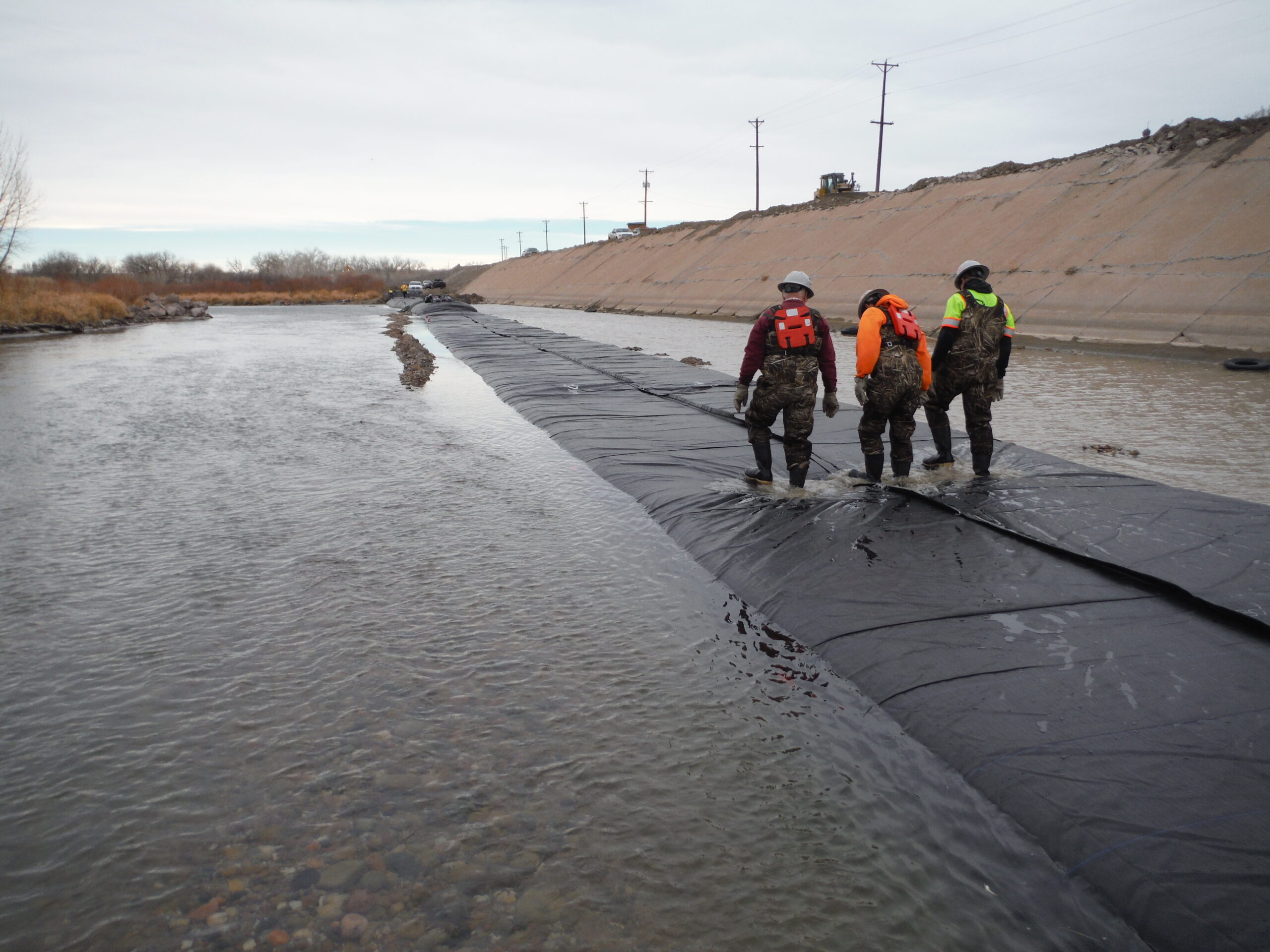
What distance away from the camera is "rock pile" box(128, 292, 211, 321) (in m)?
43.6

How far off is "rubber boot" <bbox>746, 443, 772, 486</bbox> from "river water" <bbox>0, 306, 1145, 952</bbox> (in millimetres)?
1301

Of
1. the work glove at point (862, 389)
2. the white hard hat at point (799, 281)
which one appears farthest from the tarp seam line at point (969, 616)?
the white hard hat at point (799, 281)

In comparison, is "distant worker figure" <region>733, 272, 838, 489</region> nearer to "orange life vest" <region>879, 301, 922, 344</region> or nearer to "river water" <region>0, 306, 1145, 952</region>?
"orange life vest" <region>879, 301, 922, 344</region>

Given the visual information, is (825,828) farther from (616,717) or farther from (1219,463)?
(1219,463)

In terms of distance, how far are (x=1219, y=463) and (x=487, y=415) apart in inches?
363

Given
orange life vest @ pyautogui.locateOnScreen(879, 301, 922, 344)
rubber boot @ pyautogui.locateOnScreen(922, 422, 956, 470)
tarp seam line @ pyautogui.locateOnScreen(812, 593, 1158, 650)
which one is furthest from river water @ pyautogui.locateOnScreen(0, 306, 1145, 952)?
rubber boot @ pyautogui.locateOnScreen(922, 422, 956, 470)

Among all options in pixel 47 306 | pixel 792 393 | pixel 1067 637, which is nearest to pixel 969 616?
pixel 1067 637

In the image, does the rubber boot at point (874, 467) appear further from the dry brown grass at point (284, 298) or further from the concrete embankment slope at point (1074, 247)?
the dry brown grass at point (284, 298)

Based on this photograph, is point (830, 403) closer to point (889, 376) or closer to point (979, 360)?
point (889, 376)

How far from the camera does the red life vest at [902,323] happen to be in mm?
6871

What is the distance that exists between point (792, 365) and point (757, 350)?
0.33 m

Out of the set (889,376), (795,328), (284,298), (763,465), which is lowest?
(763,465)

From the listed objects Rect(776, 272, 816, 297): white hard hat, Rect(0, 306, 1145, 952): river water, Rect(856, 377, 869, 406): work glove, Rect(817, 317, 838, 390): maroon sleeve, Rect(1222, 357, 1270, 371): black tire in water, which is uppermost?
Rect(776, 272, 816, 297): white hard hat

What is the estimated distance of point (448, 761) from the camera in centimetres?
333
